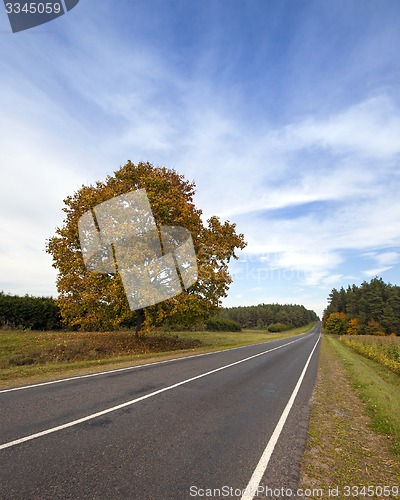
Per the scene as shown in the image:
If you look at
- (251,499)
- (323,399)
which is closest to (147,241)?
(323,399)

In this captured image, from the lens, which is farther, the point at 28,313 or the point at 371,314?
the point at 371,314

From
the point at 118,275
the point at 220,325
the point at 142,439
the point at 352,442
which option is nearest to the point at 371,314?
the point at 220,325

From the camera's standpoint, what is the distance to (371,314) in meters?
87.0

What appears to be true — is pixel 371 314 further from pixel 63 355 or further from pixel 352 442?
pixel 352 442

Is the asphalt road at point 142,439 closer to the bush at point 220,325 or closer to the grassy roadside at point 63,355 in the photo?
the grassy roadside at point 63,355

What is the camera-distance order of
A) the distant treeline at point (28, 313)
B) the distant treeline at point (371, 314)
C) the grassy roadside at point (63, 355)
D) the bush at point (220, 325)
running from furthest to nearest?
the distant treeline at point (371, 314), the bush at point (220, 325), the distant treeline at point (28, 313), the grassy roadside at point (63, 355)

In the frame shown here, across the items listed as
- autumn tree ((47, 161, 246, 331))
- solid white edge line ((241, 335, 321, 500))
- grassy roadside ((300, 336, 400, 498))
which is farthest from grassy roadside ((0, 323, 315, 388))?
grassy roadside ((300, 336, 400, 498))

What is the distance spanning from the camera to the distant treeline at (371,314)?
80188 millimetres

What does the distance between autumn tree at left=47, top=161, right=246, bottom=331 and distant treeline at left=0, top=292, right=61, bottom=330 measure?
237 inches

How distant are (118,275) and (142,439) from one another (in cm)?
1265

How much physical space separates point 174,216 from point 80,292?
7.88m

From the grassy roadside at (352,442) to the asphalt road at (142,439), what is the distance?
31 centimetres

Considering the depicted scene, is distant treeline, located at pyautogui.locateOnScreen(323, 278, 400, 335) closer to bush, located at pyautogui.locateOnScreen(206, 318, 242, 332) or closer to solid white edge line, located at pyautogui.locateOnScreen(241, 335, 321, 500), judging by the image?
bush, located at pyautogui.locateOnScreen(206, 318, 242, 332)

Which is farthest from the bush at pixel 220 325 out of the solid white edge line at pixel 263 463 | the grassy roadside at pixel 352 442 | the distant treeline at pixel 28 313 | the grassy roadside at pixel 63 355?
the solid white edge line at pixel 263 463
